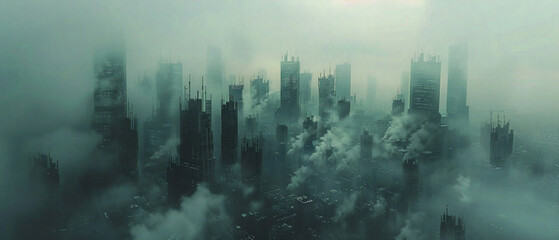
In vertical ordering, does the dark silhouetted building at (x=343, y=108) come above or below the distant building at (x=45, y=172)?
above

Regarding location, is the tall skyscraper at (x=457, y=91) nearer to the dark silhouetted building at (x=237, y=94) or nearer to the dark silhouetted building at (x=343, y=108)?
the dark silhouetted building at (x=343, y=108)

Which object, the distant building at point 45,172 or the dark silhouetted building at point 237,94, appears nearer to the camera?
the distant building at point 45,172

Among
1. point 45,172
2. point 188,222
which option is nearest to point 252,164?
point 188,222

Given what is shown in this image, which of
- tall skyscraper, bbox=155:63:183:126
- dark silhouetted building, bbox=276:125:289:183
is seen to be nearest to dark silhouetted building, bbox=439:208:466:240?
dark silhouetted building, bbox=276:125:289:183

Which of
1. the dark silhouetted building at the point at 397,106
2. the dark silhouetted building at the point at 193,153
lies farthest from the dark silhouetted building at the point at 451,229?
the dark silhouetted building at the point at 397,106

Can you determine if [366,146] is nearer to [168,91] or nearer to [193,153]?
[193,153]
